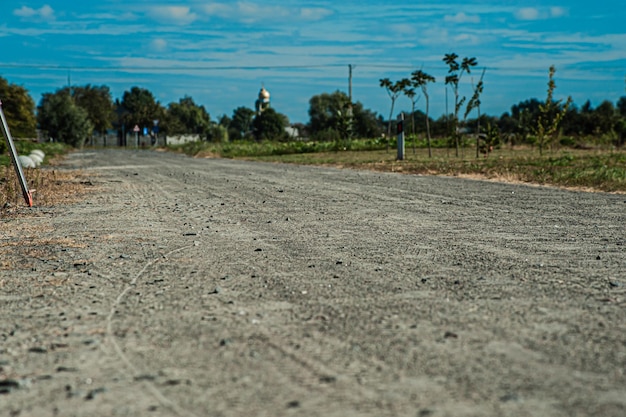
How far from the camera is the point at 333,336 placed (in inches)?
138

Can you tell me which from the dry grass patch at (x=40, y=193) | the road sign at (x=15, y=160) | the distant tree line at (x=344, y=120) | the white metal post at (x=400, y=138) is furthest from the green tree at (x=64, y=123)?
the road sign at (x=15, y=160)

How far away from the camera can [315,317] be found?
3867mm

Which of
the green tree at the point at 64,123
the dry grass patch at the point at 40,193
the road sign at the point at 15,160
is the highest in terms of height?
the green tree at the point at 64,123

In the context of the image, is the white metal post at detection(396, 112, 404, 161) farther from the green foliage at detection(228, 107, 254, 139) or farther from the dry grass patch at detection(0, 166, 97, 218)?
the green foliage at detection(228, 107, 254, 139)

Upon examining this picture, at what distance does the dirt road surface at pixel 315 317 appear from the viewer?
2.75 meters

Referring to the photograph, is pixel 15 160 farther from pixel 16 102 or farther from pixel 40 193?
pixel 16 102

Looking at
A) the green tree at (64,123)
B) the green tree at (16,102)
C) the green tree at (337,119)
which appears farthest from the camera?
the green tree at (64,123)

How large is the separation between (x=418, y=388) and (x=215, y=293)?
1.98 meters

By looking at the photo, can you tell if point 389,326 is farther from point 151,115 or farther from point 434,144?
point 151,115

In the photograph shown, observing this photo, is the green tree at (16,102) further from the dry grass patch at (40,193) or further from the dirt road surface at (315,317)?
the dirt road surface at (315,317)


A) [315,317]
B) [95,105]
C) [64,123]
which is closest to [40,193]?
[315,317]

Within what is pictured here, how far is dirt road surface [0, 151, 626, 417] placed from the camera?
108 inches

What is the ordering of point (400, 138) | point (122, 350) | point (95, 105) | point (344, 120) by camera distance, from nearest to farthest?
point (122, 350) → point (400, 138) → point (344, 120) → point (95, 105)

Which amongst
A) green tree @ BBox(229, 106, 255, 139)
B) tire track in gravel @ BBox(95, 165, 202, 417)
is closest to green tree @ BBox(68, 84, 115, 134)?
green tree @ BBox(229, 106, 255, 139)
